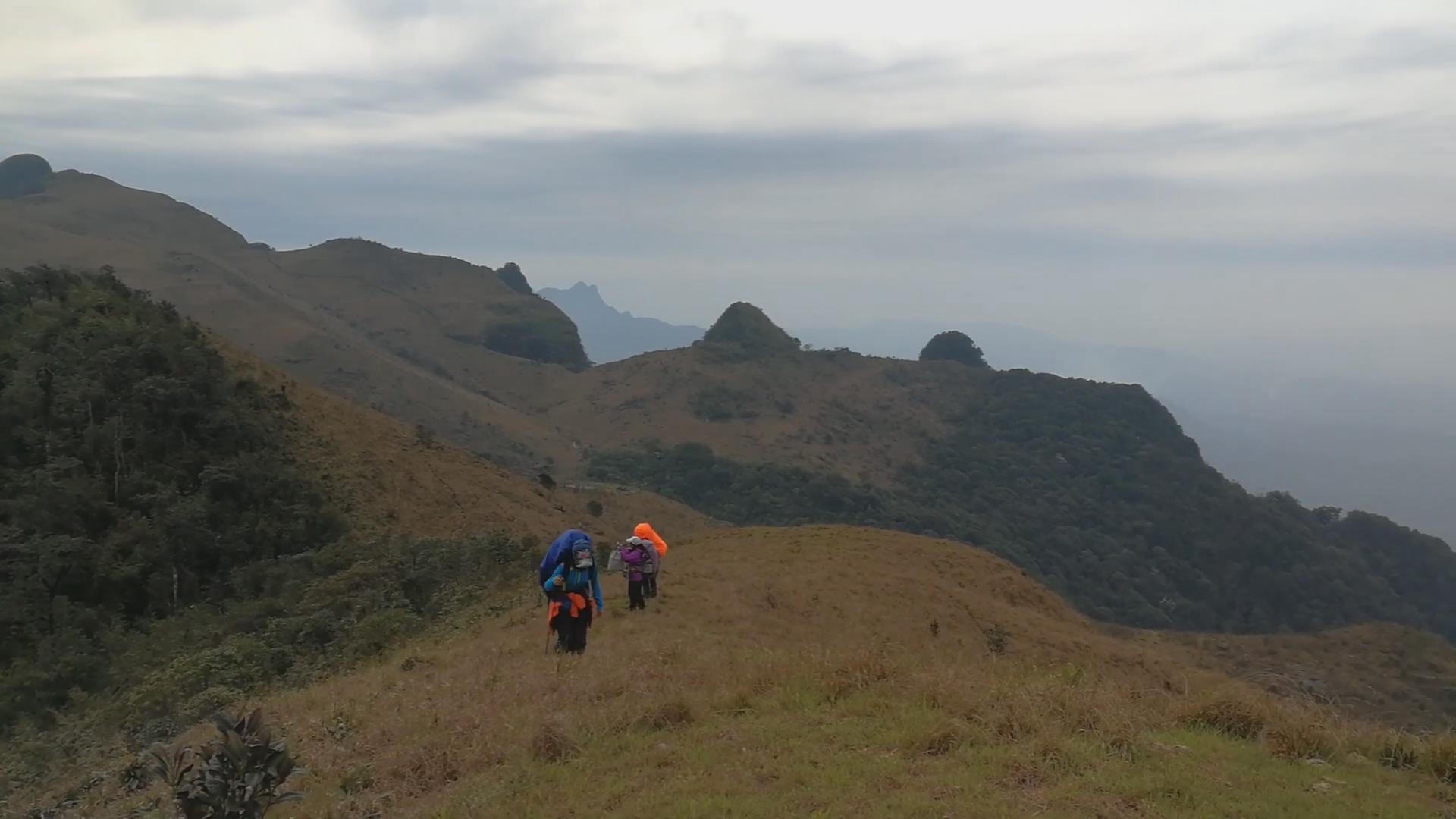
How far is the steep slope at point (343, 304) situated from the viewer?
274 feet

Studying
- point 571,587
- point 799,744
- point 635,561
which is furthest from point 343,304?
point 799,744

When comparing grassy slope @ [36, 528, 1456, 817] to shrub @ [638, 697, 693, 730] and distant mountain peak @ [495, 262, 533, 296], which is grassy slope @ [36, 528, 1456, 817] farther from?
distant mountain peak @ [495, 262, 533, 296]

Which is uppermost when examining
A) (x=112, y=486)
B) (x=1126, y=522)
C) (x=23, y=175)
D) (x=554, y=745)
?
(x=23, y=175)

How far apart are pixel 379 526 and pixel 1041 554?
66.4 meters

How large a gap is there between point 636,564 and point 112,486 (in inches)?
602

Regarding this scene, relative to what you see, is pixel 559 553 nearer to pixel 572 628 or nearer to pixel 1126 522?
pixel 572 628

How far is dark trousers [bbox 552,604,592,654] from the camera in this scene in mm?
11031

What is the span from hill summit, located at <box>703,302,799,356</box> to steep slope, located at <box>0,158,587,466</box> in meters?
24.5

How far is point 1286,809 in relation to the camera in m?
5.80

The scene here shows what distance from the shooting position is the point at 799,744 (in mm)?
6859

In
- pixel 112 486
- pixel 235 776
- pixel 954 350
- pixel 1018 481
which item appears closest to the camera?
pixel 235 776

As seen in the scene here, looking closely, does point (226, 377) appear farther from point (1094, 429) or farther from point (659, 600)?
point (1094, 429)

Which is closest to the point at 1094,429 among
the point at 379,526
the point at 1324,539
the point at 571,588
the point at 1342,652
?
the point at 1324,539

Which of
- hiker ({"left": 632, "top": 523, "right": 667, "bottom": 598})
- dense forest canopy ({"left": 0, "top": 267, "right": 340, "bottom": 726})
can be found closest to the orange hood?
hiker ({"left": 632, "top": 523, "right": 667, "bottom": 598})
